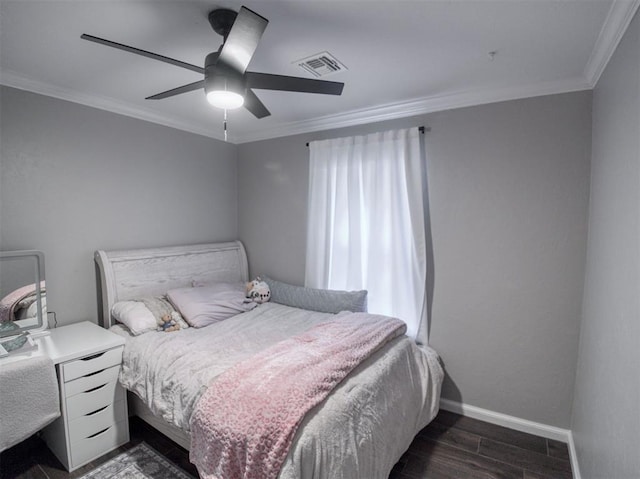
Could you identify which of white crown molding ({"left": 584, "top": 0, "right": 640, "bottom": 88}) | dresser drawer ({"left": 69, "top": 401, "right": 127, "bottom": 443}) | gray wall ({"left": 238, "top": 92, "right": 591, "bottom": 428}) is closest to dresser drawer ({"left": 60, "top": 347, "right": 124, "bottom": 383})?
dresser drawer ({"left": 69, "top": 401, "right": 127, "bottom": 443})

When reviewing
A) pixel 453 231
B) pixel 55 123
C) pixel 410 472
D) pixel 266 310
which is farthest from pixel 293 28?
pixel 410 472

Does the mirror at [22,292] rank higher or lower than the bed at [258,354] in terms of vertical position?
higher

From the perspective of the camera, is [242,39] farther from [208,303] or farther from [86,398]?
[86,398]

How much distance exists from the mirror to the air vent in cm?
220

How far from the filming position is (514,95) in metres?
2.24

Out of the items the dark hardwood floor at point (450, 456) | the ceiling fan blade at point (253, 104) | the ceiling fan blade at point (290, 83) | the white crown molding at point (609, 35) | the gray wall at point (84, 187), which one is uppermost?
the white crown molding at point (609, 35)

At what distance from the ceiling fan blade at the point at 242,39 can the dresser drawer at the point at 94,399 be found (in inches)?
83.1

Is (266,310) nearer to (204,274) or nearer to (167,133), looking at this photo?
(204,274)

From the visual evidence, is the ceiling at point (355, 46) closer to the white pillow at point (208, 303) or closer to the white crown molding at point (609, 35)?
the white crown molding at point (609, 35)

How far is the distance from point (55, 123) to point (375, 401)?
9.46 ft

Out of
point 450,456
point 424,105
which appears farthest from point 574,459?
point 424,105

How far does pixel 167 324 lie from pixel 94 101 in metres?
1.82

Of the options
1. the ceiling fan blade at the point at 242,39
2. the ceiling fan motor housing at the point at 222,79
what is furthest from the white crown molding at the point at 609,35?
the ceiling fan motor housing at the point at 222,79

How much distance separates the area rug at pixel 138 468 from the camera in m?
1.92
